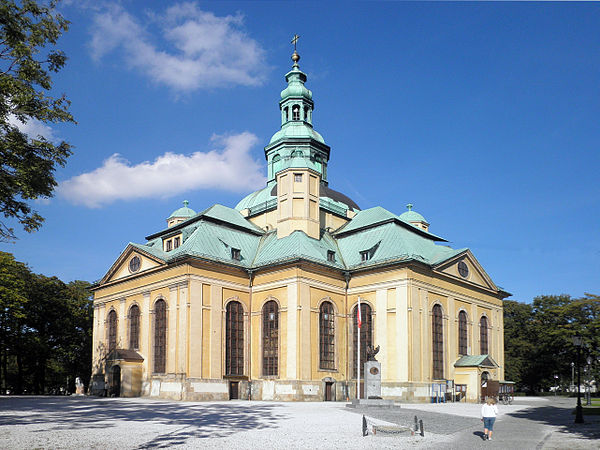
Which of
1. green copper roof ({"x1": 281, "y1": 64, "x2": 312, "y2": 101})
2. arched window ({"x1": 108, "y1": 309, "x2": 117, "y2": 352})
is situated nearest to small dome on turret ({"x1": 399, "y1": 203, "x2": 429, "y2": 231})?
green copper roof ({"x1": 281, "y1": 64, "x2": 312, "y2": 101})

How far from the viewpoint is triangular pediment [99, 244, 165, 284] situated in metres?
47.6

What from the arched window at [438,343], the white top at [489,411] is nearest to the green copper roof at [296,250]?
the arched window at [438,343]

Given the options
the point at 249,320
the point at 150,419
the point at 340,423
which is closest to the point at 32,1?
the point at 150,419

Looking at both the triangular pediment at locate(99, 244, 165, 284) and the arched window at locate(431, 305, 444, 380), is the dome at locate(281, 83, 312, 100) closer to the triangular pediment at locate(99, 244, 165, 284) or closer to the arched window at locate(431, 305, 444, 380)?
the triangular pediment at locate(99, 244, 165, 284)

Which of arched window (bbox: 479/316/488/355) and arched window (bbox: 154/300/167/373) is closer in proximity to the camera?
arched window (bbox: 154/300/167/373)

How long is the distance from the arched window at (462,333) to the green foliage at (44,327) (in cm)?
3942

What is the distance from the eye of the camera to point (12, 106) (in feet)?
74.3

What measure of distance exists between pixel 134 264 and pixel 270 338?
1419 cm

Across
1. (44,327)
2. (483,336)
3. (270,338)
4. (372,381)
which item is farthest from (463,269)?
(44,327)

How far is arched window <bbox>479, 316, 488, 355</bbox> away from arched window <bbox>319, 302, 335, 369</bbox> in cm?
1507

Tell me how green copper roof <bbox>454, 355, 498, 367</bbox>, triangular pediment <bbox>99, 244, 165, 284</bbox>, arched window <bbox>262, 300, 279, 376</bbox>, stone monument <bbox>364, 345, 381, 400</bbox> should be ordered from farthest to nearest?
triangular pediment <bbox>99, 244, 165, 284</bbox>
green copper roof <bbox>454, 355, 498, 367</bbox>
arched window <bbox>262, 300, 279, 376</bbox>
stone monument <bbox>364, 345, 381, 400</bbox>

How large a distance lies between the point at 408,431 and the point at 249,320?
1060 inches

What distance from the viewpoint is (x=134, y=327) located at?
162ft

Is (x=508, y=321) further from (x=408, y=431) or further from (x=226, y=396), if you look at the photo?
(x=408, y=431)
